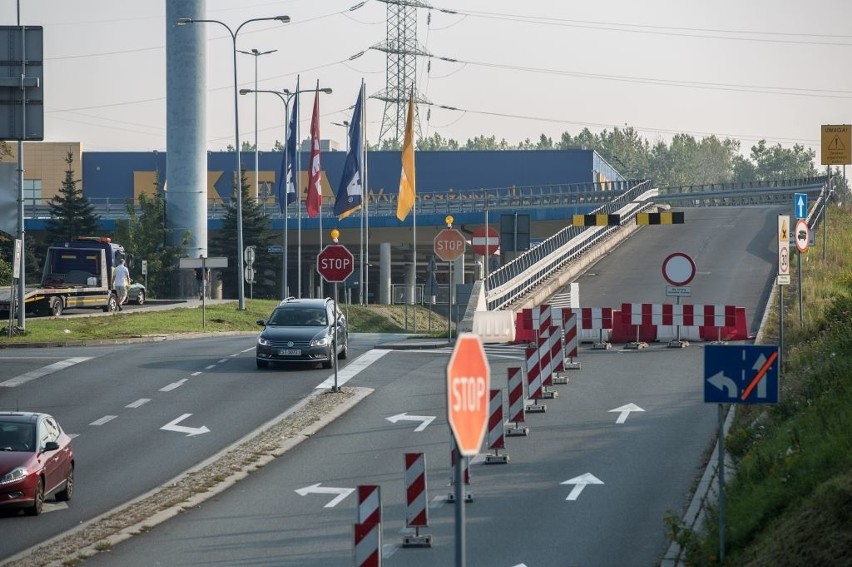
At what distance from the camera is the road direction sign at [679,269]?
32.1 meters

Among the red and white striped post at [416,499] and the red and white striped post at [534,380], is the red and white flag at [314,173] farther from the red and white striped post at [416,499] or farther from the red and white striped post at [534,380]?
the red and white striped post at [416,499]

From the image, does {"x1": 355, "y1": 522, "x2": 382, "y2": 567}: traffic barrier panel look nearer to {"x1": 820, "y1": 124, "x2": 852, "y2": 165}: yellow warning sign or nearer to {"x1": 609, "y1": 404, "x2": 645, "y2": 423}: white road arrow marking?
{"x1": 609, "y1": 404, "x2": 645, "y2": 423}: white road arrow marking

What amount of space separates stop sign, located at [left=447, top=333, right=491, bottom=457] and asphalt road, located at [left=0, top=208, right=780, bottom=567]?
21.0ft

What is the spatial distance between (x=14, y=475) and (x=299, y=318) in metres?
15.6

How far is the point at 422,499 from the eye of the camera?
14883 mm

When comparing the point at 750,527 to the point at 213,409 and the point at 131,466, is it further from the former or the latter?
the point at 213,409

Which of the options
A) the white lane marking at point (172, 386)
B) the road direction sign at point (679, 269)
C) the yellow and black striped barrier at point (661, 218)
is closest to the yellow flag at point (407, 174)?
the yellow and black striped barrier at point (661, 218)

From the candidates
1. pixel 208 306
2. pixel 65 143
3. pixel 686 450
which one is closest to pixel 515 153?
pixel 65 143

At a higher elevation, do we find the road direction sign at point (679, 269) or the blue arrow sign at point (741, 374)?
the road direction sign at point (679, 269)

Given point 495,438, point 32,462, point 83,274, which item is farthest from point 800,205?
point 83,274

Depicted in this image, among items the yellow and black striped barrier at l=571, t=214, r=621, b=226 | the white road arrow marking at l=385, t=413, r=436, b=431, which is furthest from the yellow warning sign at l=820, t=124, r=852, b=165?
the yellow and black striped barrier at l=571, t=214, r=621, b=226

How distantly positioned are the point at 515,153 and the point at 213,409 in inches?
3381

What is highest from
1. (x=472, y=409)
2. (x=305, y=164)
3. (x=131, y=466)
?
(x=305, y=164)

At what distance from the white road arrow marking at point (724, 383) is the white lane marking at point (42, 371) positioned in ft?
65.4
